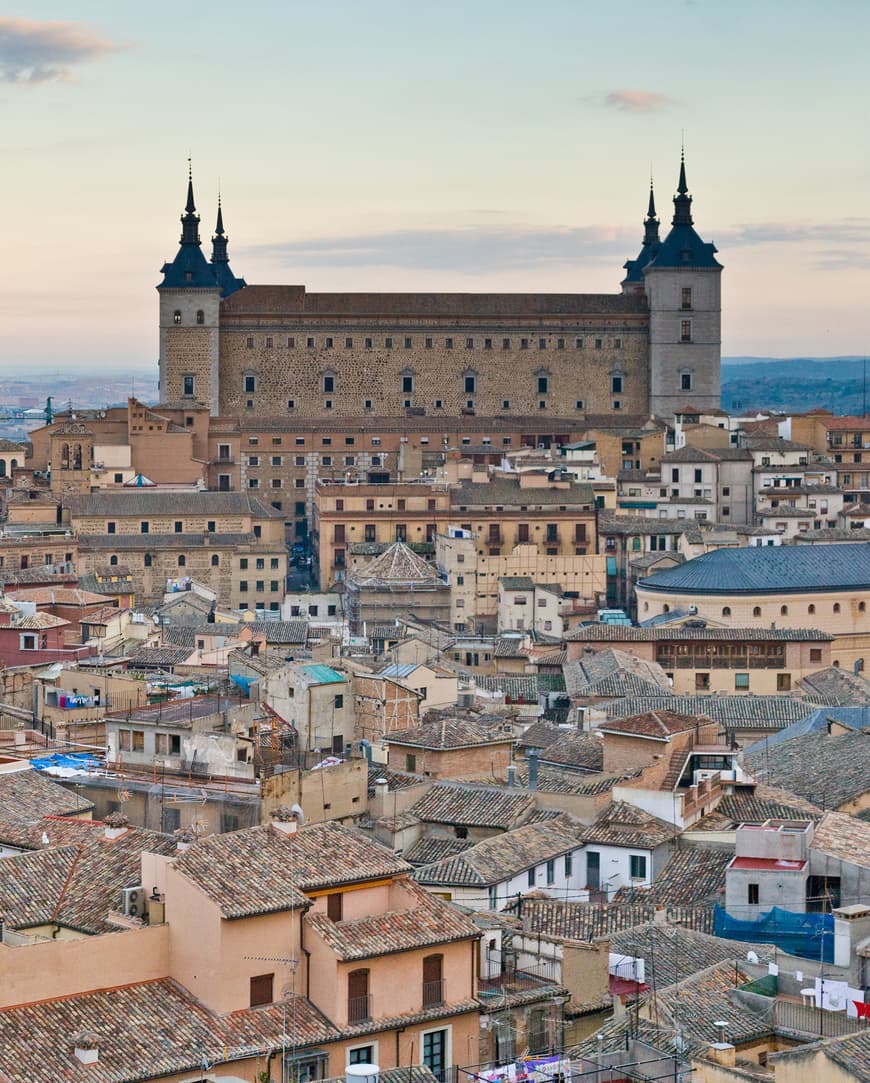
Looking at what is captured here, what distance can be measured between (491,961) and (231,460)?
49366 millimetres

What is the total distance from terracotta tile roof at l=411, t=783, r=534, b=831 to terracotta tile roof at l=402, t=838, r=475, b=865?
0.99 ft

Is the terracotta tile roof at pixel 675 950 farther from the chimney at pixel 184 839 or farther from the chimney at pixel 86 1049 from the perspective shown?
the chimney at pixel 86 1049

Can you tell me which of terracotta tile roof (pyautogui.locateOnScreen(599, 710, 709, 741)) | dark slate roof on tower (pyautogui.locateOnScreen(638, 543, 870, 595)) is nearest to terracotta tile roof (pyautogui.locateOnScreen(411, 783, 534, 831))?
terracotta tile roof (pyautogui.locateOnScreen(599, 710, 709, 741))

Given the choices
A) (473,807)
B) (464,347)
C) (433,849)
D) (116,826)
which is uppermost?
(464,347)

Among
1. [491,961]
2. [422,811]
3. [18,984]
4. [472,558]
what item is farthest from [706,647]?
[18,984]

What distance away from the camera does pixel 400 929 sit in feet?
46.5

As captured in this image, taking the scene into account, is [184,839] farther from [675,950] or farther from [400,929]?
[675,950]

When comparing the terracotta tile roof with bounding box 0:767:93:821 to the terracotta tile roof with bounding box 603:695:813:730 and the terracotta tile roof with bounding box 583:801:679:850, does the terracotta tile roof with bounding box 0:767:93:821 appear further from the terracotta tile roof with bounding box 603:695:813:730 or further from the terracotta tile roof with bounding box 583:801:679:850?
the terracotta tile roof with bounding box 603:695:813:730

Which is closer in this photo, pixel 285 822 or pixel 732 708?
pixel 285 822

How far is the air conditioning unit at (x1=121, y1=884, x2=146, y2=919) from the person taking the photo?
47.7 ft

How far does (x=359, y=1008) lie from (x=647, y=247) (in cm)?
7207

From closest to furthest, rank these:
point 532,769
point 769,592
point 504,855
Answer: point 504,855
point 532,769
point 769,592

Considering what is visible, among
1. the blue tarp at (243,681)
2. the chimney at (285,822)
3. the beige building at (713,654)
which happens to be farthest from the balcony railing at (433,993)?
the beige building at (713,654)

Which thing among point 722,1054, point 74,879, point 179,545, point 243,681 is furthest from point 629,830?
point 179,545
